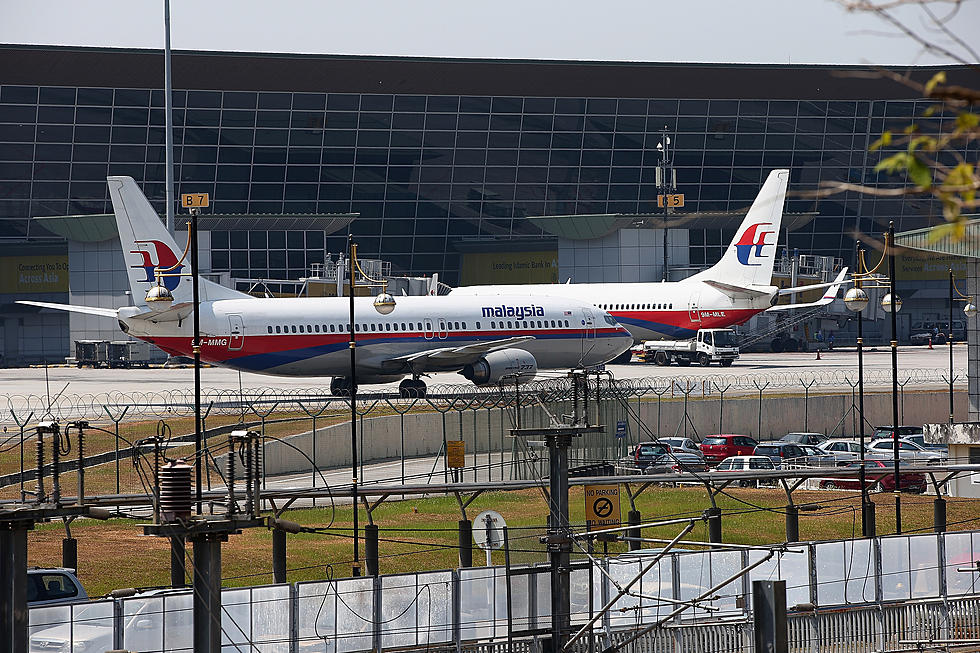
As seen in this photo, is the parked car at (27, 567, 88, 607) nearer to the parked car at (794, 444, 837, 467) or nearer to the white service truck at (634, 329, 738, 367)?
the parked car at (794, 444, 837, 467)

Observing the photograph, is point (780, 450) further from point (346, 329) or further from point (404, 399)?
point (346, 329)

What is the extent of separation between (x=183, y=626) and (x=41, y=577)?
509cm

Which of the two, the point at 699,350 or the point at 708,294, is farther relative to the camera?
the point at 699,350

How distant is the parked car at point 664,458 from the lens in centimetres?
4194

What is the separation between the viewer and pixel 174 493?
1412 centimetres

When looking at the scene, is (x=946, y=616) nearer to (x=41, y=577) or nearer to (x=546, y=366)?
(x=41, y=577)

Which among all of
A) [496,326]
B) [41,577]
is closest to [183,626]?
[41,577]

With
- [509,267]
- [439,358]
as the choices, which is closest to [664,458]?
[439,358]

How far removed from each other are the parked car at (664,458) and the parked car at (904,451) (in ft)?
23.1

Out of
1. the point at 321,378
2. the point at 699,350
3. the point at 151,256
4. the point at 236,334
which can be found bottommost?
the point at 321,378

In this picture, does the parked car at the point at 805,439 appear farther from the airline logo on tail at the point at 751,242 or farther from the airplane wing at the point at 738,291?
the airline logo on tail at the point at 751,242

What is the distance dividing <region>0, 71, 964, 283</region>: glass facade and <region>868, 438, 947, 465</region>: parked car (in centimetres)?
6006

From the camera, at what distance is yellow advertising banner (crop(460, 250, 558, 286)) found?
11444cm

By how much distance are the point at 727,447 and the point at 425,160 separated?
65384mm
